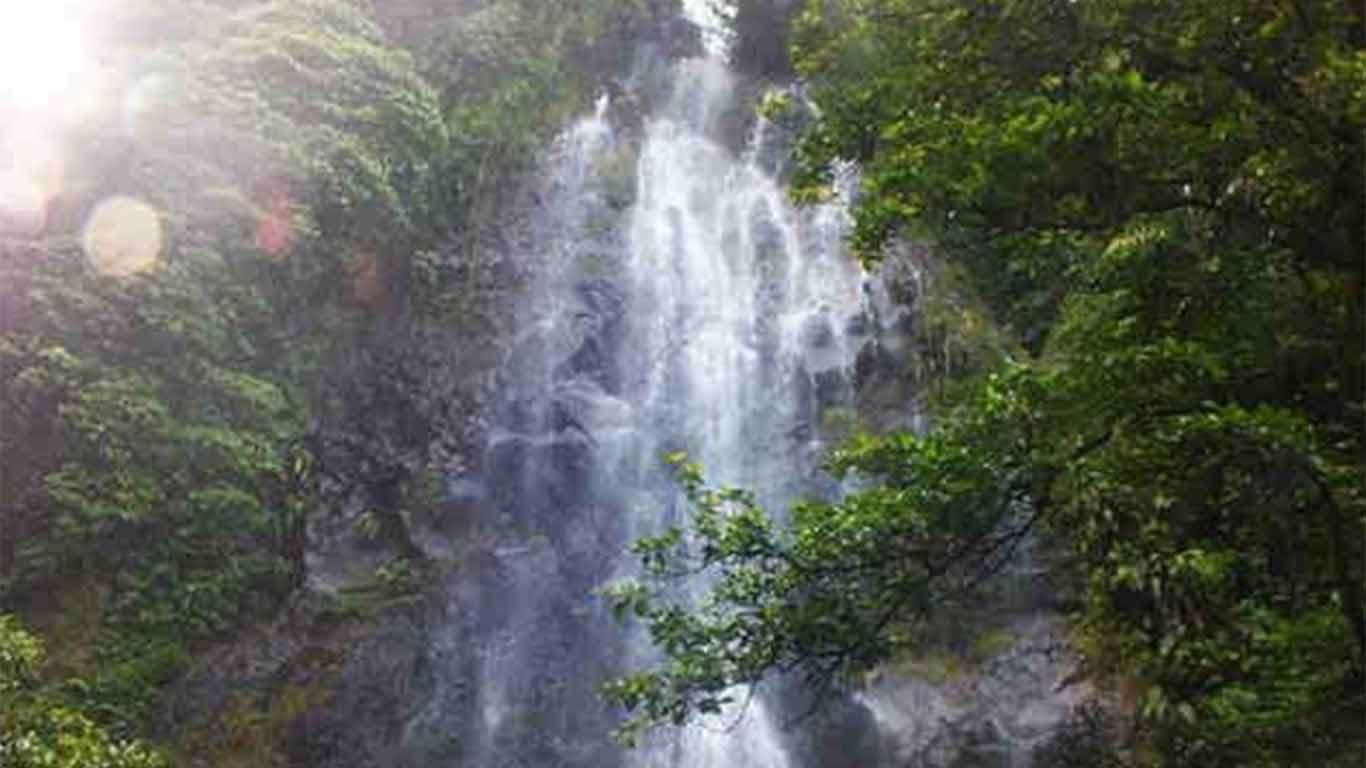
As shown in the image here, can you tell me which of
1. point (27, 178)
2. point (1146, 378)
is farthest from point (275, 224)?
point (1146, 378)

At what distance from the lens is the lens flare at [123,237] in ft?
60.3

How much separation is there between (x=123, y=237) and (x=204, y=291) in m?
1.26

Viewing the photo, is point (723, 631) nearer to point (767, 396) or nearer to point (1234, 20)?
point (1234, 20)

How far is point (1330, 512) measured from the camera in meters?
6.23

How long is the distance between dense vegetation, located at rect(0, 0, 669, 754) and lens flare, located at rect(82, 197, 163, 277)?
0.04m

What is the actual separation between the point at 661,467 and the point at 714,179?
8236 millimetres

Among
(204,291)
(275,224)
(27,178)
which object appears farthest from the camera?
(275,224)

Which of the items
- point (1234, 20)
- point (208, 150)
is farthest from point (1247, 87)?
point (208, 150)

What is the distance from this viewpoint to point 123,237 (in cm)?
1891

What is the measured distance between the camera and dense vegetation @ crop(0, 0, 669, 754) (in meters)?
16.8

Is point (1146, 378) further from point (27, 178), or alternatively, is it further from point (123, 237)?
point (27, 178)

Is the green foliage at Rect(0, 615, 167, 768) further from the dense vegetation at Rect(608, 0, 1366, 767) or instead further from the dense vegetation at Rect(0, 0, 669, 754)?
the dense vegetation at Rect(608, 0, 1366, 767)

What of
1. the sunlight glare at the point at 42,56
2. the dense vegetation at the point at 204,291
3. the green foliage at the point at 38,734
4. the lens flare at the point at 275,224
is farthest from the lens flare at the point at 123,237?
the green foliage at the point at 38,734

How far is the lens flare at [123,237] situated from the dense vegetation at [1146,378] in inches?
484
